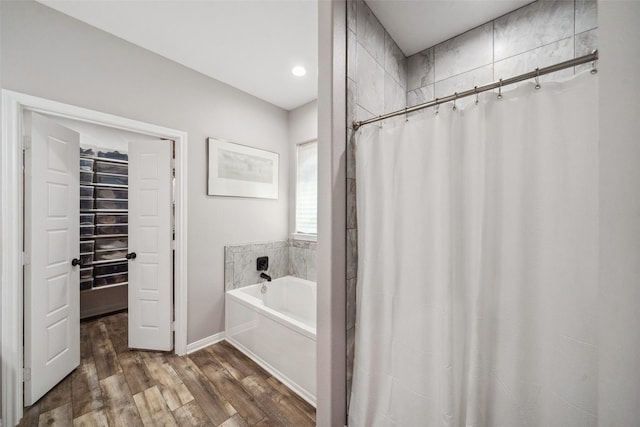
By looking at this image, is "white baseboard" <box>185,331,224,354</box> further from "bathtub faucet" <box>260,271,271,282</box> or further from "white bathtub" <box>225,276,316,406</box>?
"bathtub faucet" <box>260,271,271,282</box>

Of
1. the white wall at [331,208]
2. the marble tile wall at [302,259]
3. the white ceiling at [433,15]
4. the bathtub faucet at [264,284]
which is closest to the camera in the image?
the white wall at [331,208]

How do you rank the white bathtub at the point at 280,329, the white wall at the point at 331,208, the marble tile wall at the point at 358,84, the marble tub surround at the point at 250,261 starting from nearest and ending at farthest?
A: the white wall at the point at 331,208
the marble tile wall at the point at 358,84
the white bathtub at the point at 280,329
the marble tub surround at the point at 250,261

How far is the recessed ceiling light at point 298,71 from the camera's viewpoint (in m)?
2.27

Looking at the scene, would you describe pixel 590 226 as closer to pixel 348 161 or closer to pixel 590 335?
pixel 590 335

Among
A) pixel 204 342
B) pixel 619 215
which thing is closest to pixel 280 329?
pixel 204 342

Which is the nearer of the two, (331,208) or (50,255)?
(331,208)

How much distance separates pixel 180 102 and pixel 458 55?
2.33m

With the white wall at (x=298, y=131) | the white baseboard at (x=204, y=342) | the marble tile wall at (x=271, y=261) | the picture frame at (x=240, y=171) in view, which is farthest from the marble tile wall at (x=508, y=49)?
the white baseboard at (x=204, y=342)

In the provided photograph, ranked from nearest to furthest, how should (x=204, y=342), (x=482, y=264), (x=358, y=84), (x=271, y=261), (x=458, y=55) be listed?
(x=482, y=264)
(x=358, y=84)
(x=458, y=55)
(x=204, y=342)
(x=271, y=261)

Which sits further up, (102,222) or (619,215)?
(619,215)

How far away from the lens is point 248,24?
5.83 ft

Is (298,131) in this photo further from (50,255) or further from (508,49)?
(50,255)

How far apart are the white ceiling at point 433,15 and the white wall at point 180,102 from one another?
1696 millimetres

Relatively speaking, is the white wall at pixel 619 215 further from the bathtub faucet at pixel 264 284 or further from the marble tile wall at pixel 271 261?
the bathtub faucet at pixel 264 284
